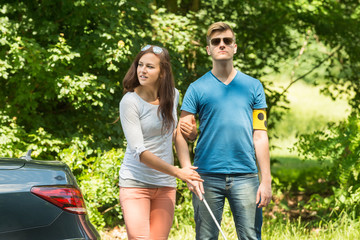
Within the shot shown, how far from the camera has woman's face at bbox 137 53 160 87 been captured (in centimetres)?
326

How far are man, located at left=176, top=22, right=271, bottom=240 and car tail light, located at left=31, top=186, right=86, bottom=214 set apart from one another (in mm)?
660

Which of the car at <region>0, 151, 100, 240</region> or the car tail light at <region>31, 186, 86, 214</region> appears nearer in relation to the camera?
the car at <region>0, 151, 100, 240</region>

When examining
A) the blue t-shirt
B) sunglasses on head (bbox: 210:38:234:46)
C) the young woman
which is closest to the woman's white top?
the young woman

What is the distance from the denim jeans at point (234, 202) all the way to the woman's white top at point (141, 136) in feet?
0.90

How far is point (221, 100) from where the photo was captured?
10.6ft

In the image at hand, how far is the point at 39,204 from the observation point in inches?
108

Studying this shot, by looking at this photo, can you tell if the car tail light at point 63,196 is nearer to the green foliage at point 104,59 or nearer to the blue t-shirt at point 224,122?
the blue t-shirt at point 224,122

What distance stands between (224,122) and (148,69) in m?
0.56

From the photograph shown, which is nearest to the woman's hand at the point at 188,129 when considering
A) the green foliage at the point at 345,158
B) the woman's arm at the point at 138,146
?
the woman's arm at the point at 138,146

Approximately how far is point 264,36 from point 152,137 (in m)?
6.21

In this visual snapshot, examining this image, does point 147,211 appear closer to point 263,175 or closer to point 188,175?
point 188,175

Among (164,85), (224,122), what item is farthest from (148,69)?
(224,122)

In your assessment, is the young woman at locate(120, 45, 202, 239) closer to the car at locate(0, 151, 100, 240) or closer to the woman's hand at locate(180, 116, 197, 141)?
the woman's hand at locate(180, 116, 197, 141)

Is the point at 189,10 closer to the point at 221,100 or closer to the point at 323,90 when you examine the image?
the point at 323,90
